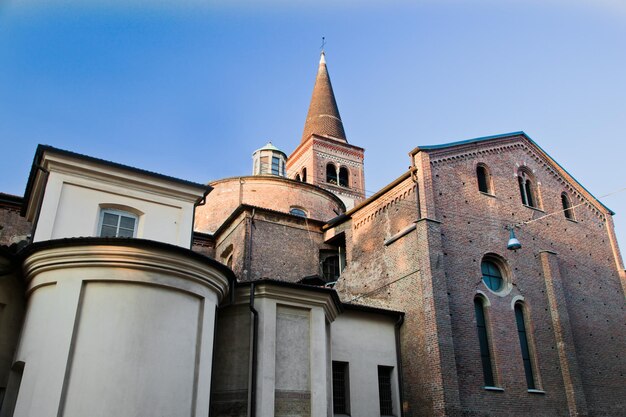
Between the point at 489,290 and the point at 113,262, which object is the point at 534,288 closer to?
the point at 489,290

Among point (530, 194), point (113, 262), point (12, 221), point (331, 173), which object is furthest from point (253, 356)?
point (331, 173)

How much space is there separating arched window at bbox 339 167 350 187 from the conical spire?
7.88ft

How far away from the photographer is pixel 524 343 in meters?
17.1

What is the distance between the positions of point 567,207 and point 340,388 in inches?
506

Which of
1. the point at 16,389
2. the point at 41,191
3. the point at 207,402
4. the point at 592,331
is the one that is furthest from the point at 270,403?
the point at 592,331

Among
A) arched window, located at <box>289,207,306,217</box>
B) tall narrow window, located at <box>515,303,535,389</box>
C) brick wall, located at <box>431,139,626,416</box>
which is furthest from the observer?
arched window, located at <box>289,207,306,217</box>

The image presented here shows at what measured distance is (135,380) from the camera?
9.01m

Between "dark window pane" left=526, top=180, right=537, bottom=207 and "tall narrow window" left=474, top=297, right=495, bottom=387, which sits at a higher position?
"dark window pane" left=526, top=180, right=537, bottom=207

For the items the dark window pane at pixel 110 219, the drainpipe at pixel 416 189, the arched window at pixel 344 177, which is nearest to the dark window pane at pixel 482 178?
the drainpipe at pixel 416 189

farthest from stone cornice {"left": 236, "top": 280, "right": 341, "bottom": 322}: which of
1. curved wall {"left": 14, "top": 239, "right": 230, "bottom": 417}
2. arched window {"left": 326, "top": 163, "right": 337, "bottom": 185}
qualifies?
arched window {"left": 326, "top": 163, "right": 337, "bottom": 185}

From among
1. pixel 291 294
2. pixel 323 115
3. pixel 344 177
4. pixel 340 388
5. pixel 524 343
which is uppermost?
pixel 323 115

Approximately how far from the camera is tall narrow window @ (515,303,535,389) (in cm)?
1664

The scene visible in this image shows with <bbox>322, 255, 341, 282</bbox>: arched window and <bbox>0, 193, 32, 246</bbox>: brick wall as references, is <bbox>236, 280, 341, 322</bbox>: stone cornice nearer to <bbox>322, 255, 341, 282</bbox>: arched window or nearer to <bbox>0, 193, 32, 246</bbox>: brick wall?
<bbox>322, 255, 341, 282</bbox>: arched window

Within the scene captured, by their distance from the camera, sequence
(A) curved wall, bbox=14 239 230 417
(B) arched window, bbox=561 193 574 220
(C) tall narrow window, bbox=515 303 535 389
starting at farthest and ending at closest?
(B) arched window, bbox=561 193 574 220
(C) tall narrow window, bbox=515 303 535 389
(A) curved wall, bbox=14 239 230 417
